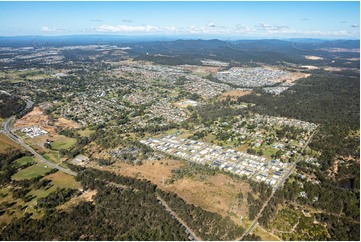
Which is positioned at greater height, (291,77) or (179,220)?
(291,77)

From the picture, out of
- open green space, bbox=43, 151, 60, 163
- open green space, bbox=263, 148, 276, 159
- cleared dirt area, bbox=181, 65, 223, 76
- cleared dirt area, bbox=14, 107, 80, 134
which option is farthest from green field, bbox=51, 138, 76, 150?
cleared dirt area, bbox=181, 65, 223, 76

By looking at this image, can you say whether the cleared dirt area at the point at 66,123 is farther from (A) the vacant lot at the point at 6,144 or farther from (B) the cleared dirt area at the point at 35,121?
(A) the vacant lot at the point at 6,144

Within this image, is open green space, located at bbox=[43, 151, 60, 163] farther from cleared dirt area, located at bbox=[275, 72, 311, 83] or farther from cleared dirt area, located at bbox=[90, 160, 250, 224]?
cleared dirt area, located at bbox=[275, 72, 311, 83]

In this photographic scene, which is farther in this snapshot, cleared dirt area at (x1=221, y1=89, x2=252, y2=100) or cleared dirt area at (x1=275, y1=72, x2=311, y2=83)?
cleared dirt area at (x1=275, y1=72, x2=311, y2=83)

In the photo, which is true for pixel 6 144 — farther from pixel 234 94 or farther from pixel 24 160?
pixel 234 94

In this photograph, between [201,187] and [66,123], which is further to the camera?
[66,123]

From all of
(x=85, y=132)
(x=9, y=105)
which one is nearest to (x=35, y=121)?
(x=85, y=132)

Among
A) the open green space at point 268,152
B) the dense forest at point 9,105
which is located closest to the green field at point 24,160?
the dense forest at point 9,105
